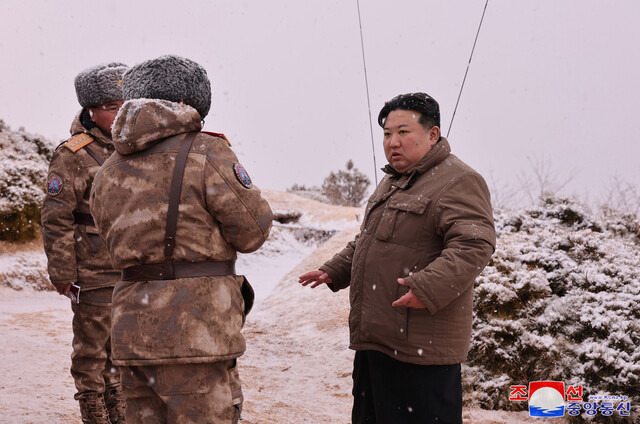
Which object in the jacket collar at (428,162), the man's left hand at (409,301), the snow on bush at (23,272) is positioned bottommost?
the snow on bush at (23,272)

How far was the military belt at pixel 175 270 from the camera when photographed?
2.11 m

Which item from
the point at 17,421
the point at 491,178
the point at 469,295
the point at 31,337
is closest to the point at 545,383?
the point at 469,295

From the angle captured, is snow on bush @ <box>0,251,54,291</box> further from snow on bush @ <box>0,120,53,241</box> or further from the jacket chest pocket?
the jacket chest pocket

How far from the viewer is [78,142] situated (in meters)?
3.28

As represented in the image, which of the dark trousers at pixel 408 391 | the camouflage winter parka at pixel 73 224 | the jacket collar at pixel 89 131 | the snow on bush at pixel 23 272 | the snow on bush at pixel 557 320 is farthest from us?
the snow on bush at pixel 23 272

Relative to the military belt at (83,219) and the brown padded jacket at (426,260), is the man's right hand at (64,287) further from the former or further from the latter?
the brown padded jacket at (426,260)

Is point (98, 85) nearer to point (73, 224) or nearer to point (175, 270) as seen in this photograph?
point (73, 224)

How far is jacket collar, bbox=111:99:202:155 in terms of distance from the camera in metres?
2.09

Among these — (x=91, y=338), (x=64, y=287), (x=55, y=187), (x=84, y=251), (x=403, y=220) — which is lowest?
(x=91, y=338)

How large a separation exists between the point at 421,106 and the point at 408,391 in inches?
53.2

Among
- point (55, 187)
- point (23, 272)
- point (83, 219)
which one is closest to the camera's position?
point (55, 187)

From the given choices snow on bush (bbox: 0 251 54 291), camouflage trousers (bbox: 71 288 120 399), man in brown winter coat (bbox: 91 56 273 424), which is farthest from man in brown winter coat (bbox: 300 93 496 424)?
snow on bush (bbox: 0 251 54 291)

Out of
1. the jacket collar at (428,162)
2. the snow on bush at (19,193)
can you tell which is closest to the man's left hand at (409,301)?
the jacket collar at (428,162)

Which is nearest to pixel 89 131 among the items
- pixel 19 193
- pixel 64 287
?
pixel 64 287
